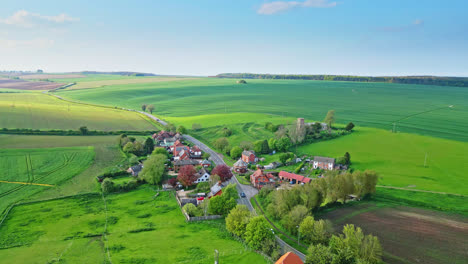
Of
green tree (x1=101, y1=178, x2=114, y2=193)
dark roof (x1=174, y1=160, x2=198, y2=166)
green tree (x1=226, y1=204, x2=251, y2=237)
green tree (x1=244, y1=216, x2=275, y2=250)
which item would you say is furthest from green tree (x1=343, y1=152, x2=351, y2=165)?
green tree (x1=101, y1=178, x2=114, y2=193)

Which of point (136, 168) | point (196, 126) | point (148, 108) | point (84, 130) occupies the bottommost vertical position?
point (136, 168)

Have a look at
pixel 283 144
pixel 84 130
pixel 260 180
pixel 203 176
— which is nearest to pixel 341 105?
pixel 283 144

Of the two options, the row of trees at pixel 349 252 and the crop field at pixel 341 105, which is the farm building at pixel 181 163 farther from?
the crop field at pixel 341 105

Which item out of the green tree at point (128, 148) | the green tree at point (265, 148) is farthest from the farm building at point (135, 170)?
the green tree at point (265, 148)

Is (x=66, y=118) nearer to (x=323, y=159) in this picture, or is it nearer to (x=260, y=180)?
(x=260, y=180)

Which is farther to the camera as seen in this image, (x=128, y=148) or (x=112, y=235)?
(x=128, y=148)

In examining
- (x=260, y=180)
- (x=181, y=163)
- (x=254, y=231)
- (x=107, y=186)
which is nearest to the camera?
(x=254, y=231)

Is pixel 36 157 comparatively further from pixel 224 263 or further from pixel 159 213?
pixel 224 263
